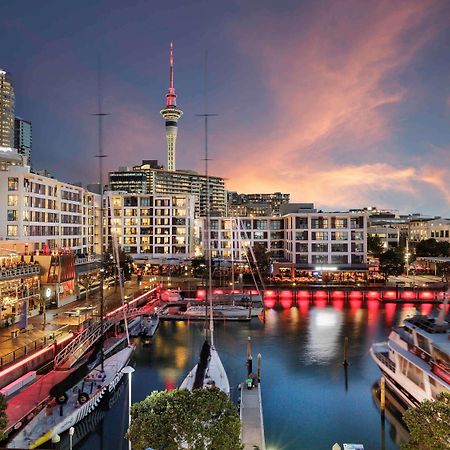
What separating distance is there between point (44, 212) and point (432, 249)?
8895 cm

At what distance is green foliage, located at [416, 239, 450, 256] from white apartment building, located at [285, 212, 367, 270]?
33904mm

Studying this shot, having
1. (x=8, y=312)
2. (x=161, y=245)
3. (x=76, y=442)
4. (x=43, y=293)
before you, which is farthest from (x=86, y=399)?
(x=161, y=245)

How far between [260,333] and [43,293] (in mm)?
23828

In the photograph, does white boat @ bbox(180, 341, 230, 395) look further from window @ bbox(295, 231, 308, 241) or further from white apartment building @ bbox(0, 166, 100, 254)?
window @ bbox(295, 231, 308, 241)

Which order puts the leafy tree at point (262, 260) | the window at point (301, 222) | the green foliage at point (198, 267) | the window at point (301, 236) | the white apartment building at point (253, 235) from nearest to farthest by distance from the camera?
the green foliage at point (198, 267)
the leafy tree at point (262, 260)
the window at point (301, 236)
the window at point (301, 222)
the white apartment building at point (253, 235)

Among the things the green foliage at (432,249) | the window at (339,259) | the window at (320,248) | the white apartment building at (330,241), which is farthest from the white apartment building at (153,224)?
the green foliage at (432,249)

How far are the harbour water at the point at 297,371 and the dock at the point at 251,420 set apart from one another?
1.71 m

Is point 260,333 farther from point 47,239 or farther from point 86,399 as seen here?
point 47,239

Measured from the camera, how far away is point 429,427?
12.8 meters

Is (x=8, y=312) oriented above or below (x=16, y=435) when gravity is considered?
above

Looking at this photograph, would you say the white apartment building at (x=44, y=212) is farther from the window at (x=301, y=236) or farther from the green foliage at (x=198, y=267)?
the window at (x=301, y=236)

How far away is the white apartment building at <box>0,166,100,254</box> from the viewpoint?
57.7m

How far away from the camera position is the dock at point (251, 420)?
2078 cm

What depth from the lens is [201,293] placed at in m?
65.9
